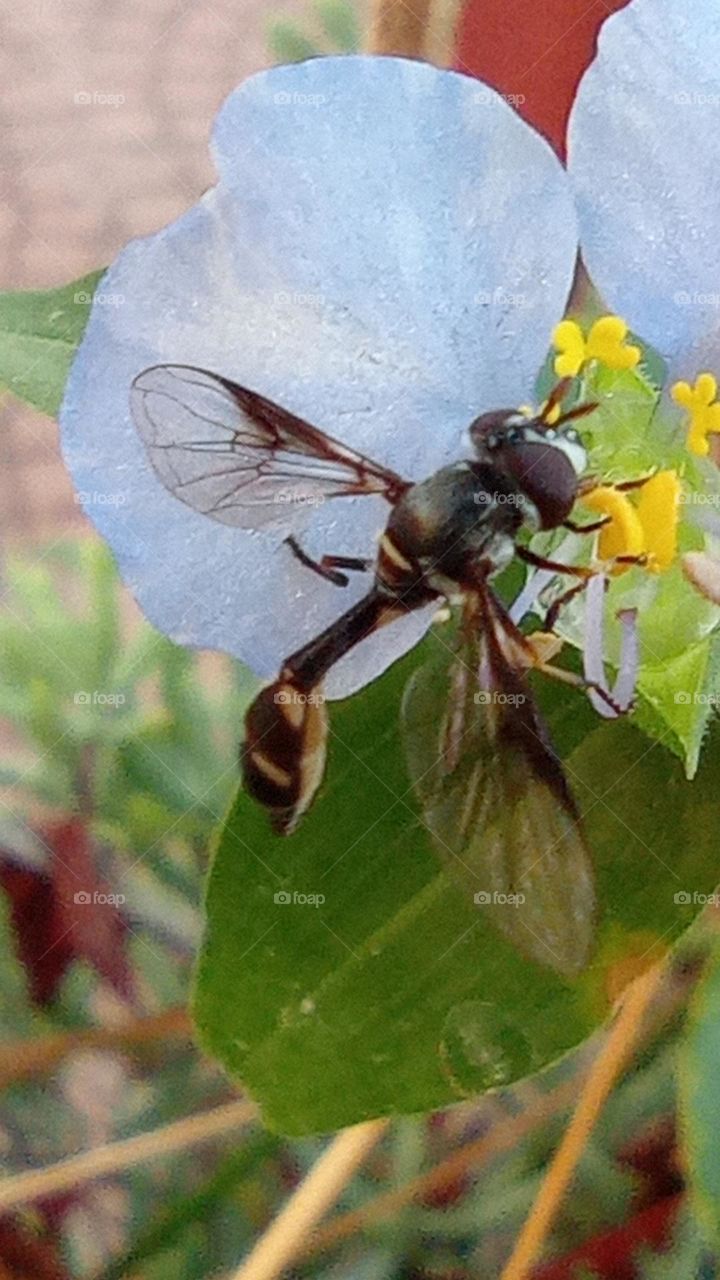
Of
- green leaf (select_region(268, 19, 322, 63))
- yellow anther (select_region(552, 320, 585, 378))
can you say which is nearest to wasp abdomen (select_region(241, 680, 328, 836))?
yellow anther (select_region(552, 320, 585, 378))

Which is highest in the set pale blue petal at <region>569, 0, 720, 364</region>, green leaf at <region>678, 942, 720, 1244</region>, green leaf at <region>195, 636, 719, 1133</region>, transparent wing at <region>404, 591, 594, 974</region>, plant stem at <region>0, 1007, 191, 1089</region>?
pale blue petal at <region>569, 0, 720, 364</region>

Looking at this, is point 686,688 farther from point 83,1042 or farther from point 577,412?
point 83,1042

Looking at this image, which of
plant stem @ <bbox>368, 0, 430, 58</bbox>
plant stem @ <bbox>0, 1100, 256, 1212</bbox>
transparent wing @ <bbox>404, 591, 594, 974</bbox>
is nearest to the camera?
transparent wing @ <bbox>404, 591, 594, 974</bbox>

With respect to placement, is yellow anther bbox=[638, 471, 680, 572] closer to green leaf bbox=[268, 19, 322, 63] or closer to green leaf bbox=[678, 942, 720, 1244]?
green leaf bbox=[678, 942, 720, 1244]

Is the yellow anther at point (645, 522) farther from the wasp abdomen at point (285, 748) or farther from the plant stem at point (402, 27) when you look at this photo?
the plant stem at point (402, 27)

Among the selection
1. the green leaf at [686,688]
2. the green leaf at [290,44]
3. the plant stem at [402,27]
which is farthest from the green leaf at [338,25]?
the green leaf at [686,688]

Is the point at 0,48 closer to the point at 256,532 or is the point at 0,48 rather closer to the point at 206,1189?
the point at 206,1189
